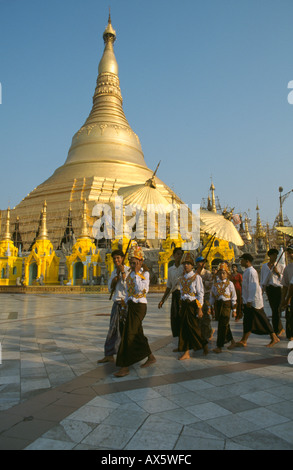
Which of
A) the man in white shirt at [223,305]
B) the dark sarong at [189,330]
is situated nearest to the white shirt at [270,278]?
the man in white shirt at [223,305]

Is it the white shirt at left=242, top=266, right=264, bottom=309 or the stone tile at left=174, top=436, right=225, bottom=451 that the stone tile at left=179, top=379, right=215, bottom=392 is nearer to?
the stone tile at left=174, top=436, right=225, bottom=451

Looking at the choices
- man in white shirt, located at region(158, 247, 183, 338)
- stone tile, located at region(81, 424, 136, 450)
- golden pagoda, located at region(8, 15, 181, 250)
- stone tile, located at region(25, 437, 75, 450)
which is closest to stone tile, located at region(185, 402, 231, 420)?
stone tile, located at region(81, 424, 136, 450)

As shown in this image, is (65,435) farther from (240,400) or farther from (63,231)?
(63,231)

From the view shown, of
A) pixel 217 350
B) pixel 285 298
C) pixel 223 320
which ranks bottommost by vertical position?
pixel 217 350

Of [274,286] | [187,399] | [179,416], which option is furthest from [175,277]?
[179,416]

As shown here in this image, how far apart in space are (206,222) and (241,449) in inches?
266

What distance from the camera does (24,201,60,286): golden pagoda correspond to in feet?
91.8

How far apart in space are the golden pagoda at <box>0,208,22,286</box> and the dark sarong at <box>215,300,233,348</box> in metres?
26.0

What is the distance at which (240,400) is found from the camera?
3461 millimetres

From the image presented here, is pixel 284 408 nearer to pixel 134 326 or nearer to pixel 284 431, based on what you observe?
pixel 284 431

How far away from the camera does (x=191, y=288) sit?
17.9 feet

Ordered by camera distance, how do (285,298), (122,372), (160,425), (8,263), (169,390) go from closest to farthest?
(160,425)
(169,390)
(122,372)
(285,298)
(8,263)

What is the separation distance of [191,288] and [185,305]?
0.29 meters

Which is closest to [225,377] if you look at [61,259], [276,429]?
[276,429]
